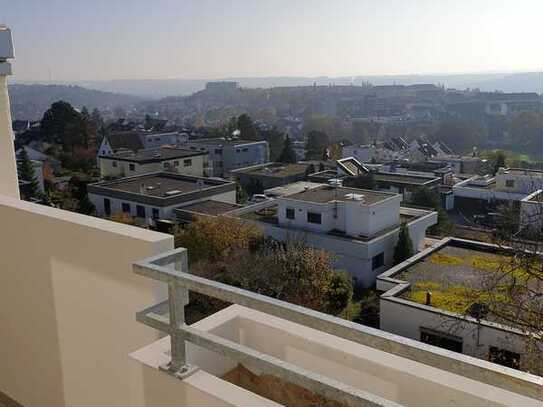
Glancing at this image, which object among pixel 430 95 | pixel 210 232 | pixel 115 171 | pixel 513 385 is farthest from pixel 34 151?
pixel 430 95

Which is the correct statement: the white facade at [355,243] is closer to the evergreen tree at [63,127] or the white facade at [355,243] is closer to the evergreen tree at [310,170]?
the evergreen tree at [310,170]

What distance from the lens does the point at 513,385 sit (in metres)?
0.81

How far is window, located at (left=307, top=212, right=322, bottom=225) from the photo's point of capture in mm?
15641

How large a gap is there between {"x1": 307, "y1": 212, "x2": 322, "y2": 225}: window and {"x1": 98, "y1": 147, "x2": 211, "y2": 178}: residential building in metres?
12.6

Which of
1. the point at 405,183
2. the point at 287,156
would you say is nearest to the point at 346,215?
the point at 405,183

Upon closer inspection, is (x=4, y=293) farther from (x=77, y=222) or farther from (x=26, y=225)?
(x=77, y=222)

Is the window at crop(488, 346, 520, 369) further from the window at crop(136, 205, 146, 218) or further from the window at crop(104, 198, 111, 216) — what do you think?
the window at crop(104, 198, 111, 216)

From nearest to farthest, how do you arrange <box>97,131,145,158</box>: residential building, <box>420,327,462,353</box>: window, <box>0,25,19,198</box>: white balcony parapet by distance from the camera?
1. <box>0,25,19,198</box>: white balcony parapet
2. <box>420,327,462,353</box>: window
3. <box>97,131,145,158</box>: residential building

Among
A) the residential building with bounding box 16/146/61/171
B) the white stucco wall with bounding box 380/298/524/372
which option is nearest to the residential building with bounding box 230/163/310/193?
the residential building with bounding box 16/146/61/171

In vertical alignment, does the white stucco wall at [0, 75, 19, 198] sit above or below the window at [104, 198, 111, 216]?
above

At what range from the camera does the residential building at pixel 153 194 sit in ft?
62.8

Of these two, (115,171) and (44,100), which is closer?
(115,171)

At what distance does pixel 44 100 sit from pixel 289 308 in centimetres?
11850

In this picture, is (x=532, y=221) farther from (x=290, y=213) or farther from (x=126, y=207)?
(x=126, y=207)
